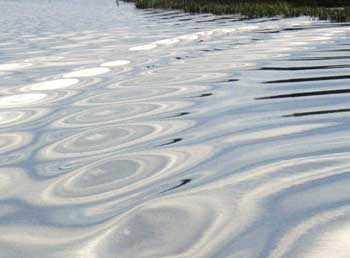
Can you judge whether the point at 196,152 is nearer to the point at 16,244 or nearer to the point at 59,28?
the point at 16,244

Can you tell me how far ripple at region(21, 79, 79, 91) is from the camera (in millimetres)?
6848

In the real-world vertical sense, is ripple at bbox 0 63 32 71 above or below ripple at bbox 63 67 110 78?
above

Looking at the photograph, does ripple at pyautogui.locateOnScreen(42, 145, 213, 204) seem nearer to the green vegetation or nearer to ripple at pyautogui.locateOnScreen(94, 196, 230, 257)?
ripple at pyautogui.locateOnScreen(94, 196, 230, 257)

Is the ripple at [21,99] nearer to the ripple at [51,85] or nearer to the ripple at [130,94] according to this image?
the ripple at [51,85]

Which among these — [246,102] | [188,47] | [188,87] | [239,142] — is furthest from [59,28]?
[239,142]

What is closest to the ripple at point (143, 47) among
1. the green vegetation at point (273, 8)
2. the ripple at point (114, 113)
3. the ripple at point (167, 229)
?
the ripple at point (114, 113)

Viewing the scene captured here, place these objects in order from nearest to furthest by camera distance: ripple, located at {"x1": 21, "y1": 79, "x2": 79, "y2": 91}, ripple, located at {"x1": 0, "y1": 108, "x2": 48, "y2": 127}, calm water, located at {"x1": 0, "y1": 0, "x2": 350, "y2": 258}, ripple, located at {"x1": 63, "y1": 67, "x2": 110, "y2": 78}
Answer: calm water, located at {"x1": 0, "y1": 0, "x2": 350, "y2": 258}, ripple, located at {"x1": 0, "y1": 108, "x2": 48, "y2": 127}, ripple, located at {"x1": 21, "y1": 79, "x2": 79, "y2": 91}, ripple, located at {"x1": 63, "y1": 67, "x2": 110, "y2": 78}

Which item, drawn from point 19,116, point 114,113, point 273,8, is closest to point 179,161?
point 114,113

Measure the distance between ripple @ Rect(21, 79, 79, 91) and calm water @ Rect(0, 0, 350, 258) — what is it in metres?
0.02

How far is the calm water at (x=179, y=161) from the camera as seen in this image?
245 centimetres

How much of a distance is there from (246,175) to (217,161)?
0.37 meters

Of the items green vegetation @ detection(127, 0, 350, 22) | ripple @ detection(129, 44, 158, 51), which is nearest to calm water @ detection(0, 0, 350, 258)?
ripple @ detection(129, 44, 158, 51)

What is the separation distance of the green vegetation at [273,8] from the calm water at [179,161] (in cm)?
968

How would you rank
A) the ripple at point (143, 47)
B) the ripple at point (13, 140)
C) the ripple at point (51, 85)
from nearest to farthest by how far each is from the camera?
the ripple at point (13, 140), the ripple at point (51, 85), the ripple at point (143, 47)
